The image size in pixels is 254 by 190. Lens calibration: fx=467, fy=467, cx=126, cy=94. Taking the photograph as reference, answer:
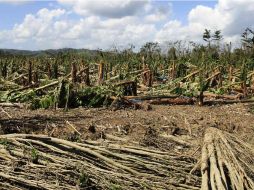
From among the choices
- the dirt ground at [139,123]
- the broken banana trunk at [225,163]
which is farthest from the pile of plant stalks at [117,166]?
the dirt ground at [139,123]

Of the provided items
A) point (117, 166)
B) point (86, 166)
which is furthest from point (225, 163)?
point (86, 166)

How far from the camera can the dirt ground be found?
6.04m

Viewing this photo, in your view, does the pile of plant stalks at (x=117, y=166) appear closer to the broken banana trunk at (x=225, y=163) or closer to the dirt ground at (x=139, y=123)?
the broken banana trunk at (x=225, y=163)

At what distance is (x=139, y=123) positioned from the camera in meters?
6.91

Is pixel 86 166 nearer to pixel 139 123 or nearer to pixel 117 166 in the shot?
pixel 117 166

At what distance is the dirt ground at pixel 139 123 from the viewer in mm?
6035

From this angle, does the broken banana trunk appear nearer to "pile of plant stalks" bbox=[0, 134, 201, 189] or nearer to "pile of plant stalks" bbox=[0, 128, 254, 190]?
"pile of plant stalks" bbox=[0, 128, 254, 190]

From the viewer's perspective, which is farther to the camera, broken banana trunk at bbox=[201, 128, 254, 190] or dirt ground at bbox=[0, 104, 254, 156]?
dirt ground at bbox=[0, 104, 254, 156]

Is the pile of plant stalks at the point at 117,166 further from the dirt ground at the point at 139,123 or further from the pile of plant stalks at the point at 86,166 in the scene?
the dirt ground at the point at 139,123

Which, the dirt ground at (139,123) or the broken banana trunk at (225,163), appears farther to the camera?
the dirt ground at (139,123)

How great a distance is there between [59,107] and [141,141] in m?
2.85

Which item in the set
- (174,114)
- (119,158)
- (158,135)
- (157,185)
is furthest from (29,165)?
(174,114)

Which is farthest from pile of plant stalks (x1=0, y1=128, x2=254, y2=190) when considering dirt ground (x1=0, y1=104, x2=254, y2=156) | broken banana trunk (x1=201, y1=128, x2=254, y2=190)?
dirt ground (x1=0, y1=104, x2=254, y2=156)

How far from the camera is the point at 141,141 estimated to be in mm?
5895
